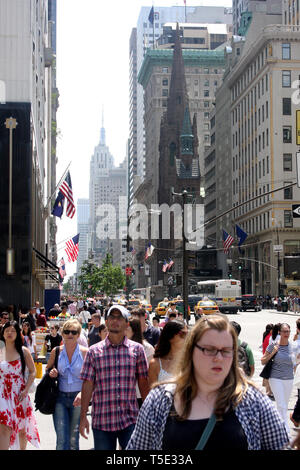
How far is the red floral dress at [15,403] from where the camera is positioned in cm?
909

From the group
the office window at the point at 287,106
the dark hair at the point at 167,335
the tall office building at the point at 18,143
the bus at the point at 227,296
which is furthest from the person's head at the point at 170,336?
the office window at the point at 287,106

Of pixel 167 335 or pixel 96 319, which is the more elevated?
pixel 167 335

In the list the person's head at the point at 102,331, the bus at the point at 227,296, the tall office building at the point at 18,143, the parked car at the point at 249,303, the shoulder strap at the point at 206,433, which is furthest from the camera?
the parked car at the point at 249,303

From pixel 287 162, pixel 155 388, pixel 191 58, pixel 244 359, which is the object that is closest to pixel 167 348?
pixel 244 359

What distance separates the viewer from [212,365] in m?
4.11

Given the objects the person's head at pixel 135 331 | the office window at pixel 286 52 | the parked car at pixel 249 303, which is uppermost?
the office window at pixel 286 52

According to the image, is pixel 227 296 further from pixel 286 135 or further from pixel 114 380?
pixel 114 380

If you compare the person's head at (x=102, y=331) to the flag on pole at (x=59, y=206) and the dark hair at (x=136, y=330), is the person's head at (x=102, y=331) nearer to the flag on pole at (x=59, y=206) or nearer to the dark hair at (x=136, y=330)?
the dark hair at (x=136, y=330)

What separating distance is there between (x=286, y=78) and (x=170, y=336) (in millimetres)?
83980

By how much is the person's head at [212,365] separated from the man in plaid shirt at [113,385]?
3086 mm

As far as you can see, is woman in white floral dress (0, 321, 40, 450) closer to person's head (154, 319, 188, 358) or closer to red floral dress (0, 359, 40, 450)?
red floral dress (0, 359, 40, 450)

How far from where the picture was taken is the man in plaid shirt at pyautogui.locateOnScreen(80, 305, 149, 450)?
714 cm

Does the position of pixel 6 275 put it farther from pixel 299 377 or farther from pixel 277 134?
pixel 277 134
